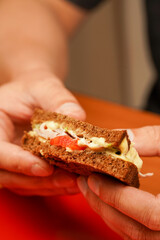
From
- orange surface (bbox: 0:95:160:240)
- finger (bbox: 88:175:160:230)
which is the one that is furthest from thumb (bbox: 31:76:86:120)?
finger (bbox: 88:175:160:230)

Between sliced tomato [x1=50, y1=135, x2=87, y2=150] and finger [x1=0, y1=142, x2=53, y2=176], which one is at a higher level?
sliced tomato [x1=50, y1=135, x2=87, y2=150]

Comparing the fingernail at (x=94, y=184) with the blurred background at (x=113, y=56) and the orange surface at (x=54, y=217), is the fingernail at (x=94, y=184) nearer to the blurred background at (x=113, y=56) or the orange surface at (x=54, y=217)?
the orange surface at (x=54, y=217)

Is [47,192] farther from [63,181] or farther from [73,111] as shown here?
[73,111]

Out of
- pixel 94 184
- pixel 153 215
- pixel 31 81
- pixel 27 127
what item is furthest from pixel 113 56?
pixel 153 215

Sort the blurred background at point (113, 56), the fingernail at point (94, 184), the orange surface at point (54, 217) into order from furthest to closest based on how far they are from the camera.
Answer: the blurred background at point (113, 56)
the orange surface at point (54, 217)
the fingernail at point (94, 184)

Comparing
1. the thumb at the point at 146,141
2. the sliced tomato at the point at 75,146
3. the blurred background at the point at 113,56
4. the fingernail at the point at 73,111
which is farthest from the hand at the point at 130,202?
the blurred background at the point at 113,56

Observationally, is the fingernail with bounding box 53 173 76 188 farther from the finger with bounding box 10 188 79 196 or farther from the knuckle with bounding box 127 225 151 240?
the knuckle with bounding box 127 225 151 240
